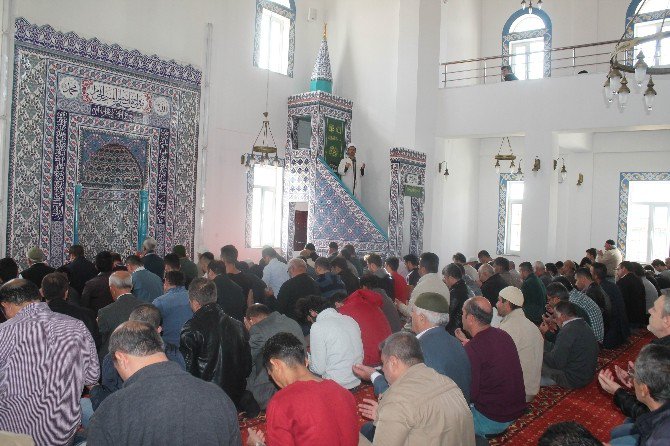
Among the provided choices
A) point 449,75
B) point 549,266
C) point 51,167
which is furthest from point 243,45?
point 549,266

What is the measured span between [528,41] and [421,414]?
12179 millimetres

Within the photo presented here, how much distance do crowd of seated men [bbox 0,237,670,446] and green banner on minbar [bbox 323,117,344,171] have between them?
457cm

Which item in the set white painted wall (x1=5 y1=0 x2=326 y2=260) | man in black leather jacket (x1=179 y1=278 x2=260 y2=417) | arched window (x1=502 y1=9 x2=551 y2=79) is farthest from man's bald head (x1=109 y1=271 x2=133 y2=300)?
arched window (x1=502 y1=9 x2=551 y2=79)

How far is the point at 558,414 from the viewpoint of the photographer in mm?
4207

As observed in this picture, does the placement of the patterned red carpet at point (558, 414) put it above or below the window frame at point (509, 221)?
below

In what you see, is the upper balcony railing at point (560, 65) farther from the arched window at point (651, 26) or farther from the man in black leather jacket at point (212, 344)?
the man in black leather jacket at point (212, 344)

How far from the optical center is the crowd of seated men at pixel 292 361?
6.10 ft

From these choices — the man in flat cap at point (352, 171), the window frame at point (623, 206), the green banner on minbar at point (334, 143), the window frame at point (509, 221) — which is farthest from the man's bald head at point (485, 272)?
the window frame at point (509, 221)

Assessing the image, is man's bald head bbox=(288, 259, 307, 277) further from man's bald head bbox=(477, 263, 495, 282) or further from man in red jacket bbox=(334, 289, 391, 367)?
man's bald head bbox=(477, 263, 495, 282)

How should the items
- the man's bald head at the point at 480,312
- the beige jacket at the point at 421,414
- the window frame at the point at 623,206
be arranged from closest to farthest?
the beige jacket at the point at 421,414
the man's bald head at the point at 480,312
the window frame at the point at 623,206

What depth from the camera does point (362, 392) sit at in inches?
175

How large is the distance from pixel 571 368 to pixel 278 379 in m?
3.18

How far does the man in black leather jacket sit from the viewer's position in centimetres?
342

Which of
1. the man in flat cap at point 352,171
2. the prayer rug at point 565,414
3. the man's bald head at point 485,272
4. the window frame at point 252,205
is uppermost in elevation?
the man in flat cap at point 352,171
